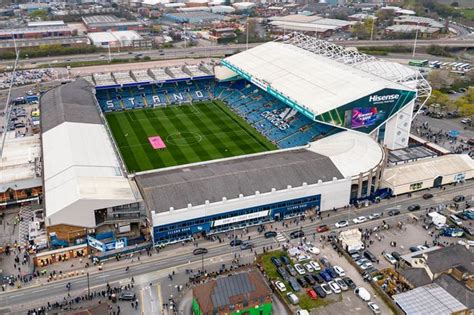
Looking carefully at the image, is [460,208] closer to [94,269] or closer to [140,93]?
[94,269]

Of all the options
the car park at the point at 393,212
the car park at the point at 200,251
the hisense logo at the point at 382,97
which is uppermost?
the hisense logo at the point at 382,97

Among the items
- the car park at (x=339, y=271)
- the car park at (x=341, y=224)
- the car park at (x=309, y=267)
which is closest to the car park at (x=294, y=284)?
the car park at (x=309, y=267)

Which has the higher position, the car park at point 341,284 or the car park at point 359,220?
the car park at point 341,284

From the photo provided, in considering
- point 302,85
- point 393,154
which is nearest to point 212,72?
point 302,85

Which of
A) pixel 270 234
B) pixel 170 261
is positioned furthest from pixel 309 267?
pixel 170 261

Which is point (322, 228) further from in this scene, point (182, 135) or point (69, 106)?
point (69, 106)

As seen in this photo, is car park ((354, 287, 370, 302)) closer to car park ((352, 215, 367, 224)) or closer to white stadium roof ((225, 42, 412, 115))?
car park ((352, 215, 367, 224))

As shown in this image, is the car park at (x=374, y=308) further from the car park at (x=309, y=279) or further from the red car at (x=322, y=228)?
the red car at (x=322, y=228)
